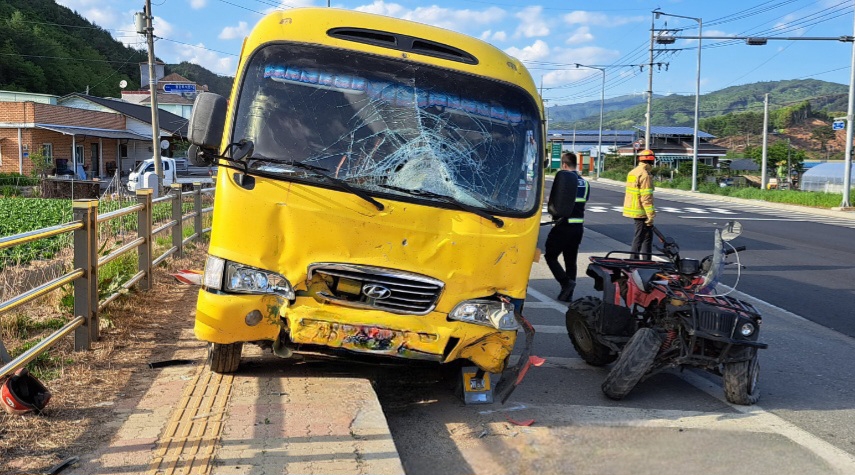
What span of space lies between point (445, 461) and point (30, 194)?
31.9 m

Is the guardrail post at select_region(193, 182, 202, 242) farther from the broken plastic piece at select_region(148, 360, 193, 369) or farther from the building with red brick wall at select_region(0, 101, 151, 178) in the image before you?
the building with red brick wall at select_region(0, 101, 151, 178)

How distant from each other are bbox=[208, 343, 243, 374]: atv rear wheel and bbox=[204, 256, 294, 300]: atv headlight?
72 centimetres

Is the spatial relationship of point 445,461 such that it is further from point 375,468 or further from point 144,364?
point 144,364

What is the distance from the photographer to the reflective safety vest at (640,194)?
38.0 feet

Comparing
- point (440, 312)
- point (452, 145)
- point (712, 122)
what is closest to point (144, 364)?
point (440, 312)

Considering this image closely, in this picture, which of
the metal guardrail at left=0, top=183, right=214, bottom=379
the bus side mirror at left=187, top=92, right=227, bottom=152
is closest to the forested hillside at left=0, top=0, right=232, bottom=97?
the metal guardrail at left=0, top=183, right=214, bottom=379

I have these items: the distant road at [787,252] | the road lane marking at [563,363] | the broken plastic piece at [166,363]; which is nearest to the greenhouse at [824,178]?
the distant road at [787,252]

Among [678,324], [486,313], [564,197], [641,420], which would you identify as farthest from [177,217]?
[641,420]

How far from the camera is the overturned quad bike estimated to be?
19.3 ft

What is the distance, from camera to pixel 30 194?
32469 mm

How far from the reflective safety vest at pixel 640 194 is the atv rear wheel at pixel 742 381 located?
5632mm

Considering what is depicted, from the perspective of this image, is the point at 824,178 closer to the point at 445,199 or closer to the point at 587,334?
the point at 587,334

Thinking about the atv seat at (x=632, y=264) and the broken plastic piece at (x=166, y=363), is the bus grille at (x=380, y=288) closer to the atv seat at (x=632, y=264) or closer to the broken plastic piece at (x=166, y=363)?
the broken plastic piece at (x=166, y=363)

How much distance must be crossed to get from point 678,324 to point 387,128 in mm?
2561
